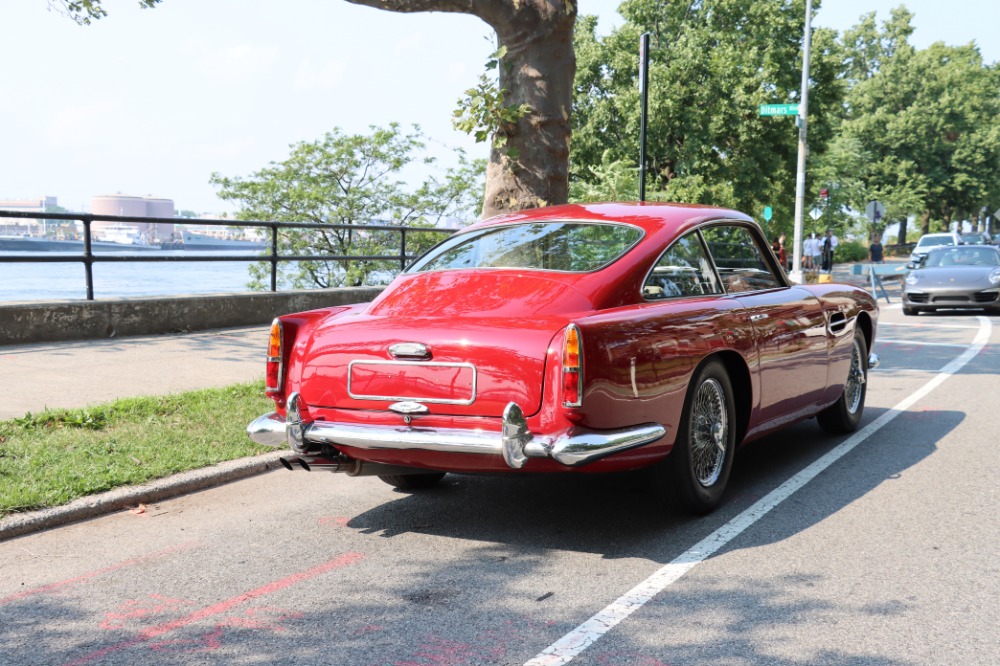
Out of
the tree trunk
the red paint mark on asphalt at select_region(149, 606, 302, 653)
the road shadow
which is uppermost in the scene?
the tree trunk

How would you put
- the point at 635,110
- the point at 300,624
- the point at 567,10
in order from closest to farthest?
the point at 300,624, the point at 567,10, the point at 635,110

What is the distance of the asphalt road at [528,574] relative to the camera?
12.0 feet

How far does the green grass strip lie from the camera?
18.7 feet

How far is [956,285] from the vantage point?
800 inches

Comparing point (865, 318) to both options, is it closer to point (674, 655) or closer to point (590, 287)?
point (590, 287)

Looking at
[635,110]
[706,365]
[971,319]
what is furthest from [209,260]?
[635,110]

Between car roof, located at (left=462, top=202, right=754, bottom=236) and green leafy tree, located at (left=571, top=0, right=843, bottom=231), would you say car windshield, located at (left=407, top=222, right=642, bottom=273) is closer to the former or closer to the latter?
car roof, located at (left=462, top=202, right=754, bottom=236)

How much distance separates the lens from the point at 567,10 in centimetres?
1059

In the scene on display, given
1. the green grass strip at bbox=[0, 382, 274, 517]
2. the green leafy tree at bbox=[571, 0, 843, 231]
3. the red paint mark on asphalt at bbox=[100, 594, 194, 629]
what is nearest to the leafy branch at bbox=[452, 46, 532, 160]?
the green grass strip at bbox=[0, 382, 274, 517]

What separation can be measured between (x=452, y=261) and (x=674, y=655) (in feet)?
9.41

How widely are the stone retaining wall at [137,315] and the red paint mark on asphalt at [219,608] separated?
7.08m

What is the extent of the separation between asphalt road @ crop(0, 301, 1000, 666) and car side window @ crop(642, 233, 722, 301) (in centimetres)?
118

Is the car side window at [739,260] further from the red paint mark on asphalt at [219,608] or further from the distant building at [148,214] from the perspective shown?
the distant building at [148,214]

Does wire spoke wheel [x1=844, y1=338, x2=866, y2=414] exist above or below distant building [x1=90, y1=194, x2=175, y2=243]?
below
